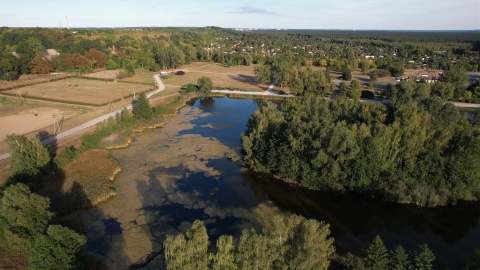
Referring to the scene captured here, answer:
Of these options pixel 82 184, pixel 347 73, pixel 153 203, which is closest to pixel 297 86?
pixel 347 73

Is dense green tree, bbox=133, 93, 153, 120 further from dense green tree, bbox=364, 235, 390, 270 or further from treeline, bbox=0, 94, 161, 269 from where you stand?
dense green tree, bbox=364, 235, 390, 270

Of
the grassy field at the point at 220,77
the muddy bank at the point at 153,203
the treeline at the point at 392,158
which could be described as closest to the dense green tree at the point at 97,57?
the grassy field at the point at 220,77

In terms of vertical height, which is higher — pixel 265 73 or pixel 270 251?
pixel 265 73

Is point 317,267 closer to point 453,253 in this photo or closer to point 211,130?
point 453,253

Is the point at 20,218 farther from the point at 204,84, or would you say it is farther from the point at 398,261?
the point at 204,84

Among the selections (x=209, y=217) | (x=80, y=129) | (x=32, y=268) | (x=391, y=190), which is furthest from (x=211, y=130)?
(x=32, y=268)

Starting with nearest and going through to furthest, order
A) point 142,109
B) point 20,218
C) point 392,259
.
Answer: point 392,259 < point 20,218 < point 142,109

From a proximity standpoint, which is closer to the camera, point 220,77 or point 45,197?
point 45,197

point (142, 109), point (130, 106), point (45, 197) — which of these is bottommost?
point (45, 197)
